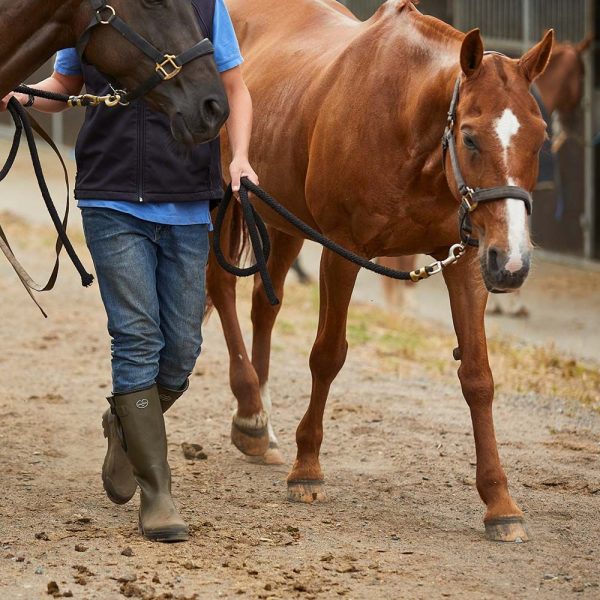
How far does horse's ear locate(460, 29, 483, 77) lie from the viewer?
382 cm

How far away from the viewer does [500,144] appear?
377 cm

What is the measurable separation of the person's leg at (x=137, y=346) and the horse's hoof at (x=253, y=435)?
1.16 metres

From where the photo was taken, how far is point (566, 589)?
362 cm

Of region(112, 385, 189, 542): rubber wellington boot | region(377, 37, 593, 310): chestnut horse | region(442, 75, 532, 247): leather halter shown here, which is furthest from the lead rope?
region(377, 37, 593, 310): chestnut horse

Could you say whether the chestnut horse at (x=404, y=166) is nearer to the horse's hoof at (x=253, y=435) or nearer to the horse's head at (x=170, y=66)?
the horse's hoof at (x=253, y=435)

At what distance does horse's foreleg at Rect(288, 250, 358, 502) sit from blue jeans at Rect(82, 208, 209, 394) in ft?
2.02

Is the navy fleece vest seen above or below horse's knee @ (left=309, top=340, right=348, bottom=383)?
above

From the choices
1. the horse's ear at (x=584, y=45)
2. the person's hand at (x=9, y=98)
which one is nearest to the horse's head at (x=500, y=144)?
the person's hand at (x=9, y=98)

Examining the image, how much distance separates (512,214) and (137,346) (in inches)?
48.3

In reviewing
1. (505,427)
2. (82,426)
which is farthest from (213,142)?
(505,427)

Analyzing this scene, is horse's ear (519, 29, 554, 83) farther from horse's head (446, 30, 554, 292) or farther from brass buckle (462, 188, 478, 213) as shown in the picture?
brass buckle (462, 188, 478, 213)

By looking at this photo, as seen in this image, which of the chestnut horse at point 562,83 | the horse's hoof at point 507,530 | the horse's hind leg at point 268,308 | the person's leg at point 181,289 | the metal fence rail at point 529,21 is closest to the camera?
the person's leg at point 181,289

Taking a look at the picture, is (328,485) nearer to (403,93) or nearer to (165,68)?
(403,93)

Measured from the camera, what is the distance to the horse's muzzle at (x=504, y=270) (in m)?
3.66
